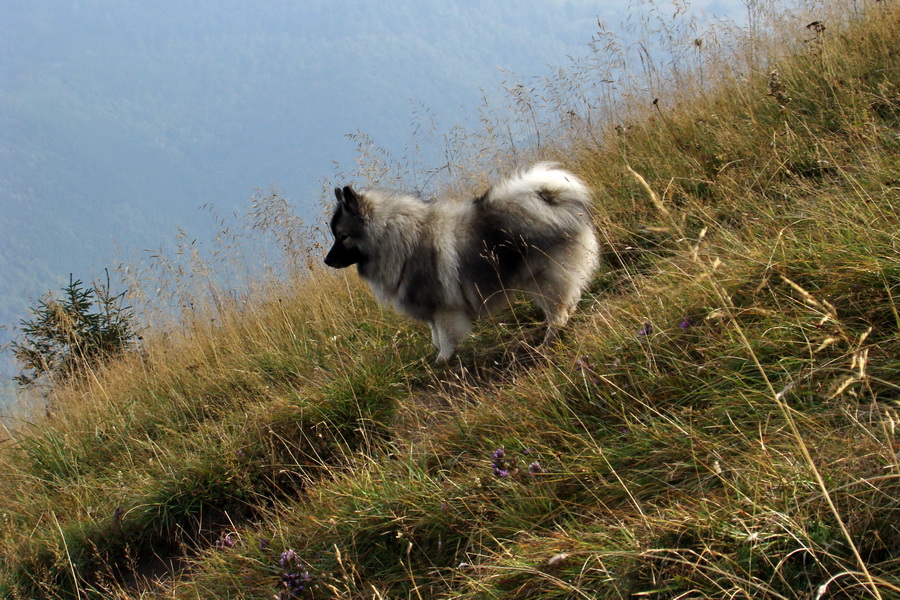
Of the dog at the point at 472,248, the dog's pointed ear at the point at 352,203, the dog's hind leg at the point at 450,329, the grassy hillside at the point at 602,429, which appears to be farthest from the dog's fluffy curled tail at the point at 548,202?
the dog's pointed ear at the point at 352,203

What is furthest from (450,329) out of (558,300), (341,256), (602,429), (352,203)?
(602,429)

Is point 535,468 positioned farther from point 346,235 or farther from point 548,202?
point 346,235

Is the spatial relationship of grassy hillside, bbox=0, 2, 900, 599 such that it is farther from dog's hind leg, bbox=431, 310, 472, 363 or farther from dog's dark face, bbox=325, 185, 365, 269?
dog's dark face, bbox=325, 185, 365, 269

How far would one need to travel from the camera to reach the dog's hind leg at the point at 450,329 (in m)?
4.30

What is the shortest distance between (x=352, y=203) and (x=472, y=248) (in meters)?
0.92

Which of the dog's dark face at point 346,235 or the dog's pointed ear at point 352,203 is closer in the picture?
the dog's pointed ear at point 352,203

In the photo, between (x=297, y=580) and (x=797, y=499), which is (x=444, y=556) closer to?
(x=297, y=580)

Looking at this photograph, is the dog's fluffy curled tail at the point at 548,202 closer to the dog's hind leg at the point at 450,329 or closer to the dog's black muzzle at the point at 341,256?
the dog's hind leg at the point at 450,329

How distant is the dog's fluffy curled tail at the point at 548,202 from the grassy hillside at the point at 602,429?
1.72 ft

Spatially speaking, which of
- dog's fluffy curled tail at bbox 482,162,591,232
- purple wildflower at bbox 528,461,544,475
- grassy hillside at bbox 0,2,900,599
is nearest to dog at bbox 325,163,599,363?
dog's fluffy curled tail at bbox 482,162,591,232

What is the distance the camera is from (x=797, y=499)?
5.55ft

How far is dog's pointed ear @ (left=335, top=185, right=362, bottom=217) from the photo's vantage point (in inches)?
173

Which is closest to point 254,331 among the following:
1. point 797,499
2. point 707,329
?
point 707,329

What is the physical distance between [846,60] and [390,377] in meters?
3.96
